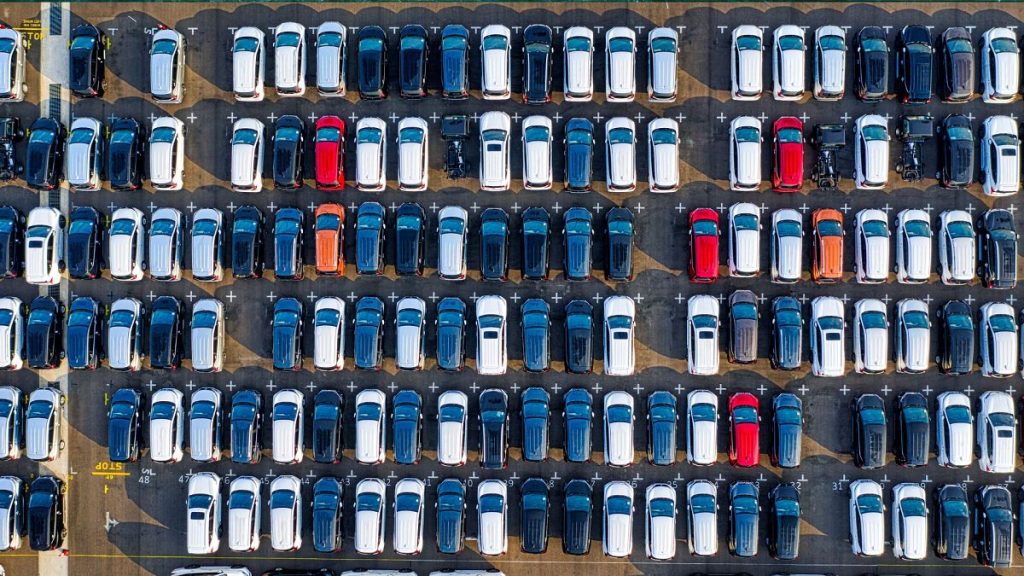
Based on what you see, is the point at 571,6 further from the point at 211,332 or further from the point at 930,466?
the point at 930,466

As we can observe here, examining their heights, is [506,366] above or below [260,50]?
below

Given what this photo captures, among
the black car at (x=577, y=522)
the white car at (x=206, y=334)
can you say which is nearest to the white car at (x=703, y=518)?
the black car at (x=577, y=522)

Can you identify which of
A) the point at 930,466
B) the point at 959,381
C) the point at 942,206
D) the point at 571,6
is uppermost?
the point at 571,6

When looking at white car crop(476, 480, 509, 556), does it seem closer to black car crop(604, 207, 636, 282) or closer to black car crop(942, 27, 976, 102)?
black car crop(604, 207, 636, 282)

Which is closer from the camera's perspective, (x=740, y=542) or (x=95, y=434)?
(x=740, y=542)

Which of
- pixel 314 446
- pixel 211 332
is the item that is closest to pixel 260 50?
pixel 211 332
